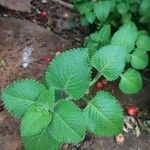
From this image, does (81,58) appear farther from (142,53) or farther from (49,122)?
(142,53)

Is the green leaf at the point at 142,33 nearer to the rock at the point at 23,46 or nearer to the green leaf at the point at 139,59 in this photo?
the green leaf at the point at 139,59

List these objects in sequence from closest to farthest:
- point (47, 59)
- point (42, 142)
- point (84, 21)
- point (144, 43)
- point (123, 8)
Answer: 1. point (42, 142)
2. point (144, 43)
3. point (123, 8)
4. point (47, 59)
5. point (84, 21)

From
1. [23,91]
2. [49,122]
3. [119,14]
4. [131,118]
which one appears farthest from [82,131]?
[119,14]

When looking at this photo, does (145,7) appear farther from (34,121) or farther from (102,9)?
(34,121)

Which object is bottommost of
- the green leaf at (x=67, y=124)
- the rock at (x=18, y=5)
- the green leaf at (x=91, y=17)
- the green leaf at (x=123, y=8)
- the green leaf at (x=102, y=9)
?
the rock at (x=18, y=5)

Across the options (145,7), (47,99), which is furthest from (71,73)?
(145,7)

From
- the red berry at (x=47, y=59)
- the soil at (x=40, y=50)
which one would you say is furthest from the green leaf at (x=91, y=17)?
the red berry at (x=47, y=59)
